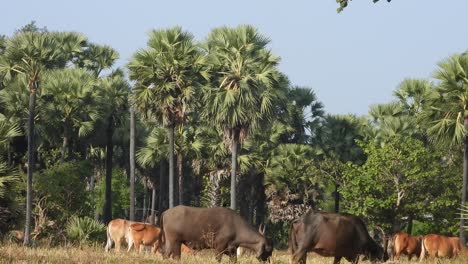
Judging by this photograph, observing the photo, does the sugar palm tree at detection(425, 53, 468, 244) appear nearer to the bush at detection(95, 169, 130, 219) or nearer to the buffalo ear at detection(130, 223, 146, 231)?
the buffalo ear at detection(130, 223, 146, 231)

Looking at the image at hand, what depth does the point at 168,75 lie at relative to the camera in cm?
5144

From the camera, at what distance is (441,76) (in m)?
47.5

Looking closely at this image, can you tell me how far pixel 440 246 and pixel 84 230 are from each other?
12882 mm

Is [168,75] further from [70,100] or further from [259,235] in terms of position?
[259,235]

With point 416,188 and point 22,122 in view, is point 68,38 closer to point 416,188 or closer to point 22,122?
point 22,122

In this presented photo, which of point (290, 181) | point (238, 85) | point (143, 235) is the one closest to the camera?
point (143, 235)

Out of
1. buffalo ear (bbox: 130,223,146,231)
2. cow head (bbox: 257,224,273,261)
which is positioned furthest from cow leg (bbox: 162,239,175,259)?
buffalo ear (bbox: 130,223,146,231)

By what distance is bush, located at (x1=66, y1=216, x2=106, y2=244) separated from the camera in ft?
121

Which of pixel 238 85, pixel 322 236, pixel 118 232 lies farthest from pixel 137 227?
pixel 238 85

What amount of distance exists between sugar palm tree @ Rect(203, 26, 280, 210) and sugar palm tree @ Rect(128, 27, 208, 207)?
167 cm

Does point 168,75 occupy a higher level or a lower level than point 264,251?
higher

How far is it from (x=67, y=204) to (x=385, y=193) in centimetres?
1838

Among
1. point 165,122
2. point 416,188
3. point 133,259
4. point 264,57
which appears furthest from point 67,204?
point 133,259

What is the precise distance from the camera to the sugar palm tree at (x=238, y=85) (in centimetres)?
5253
